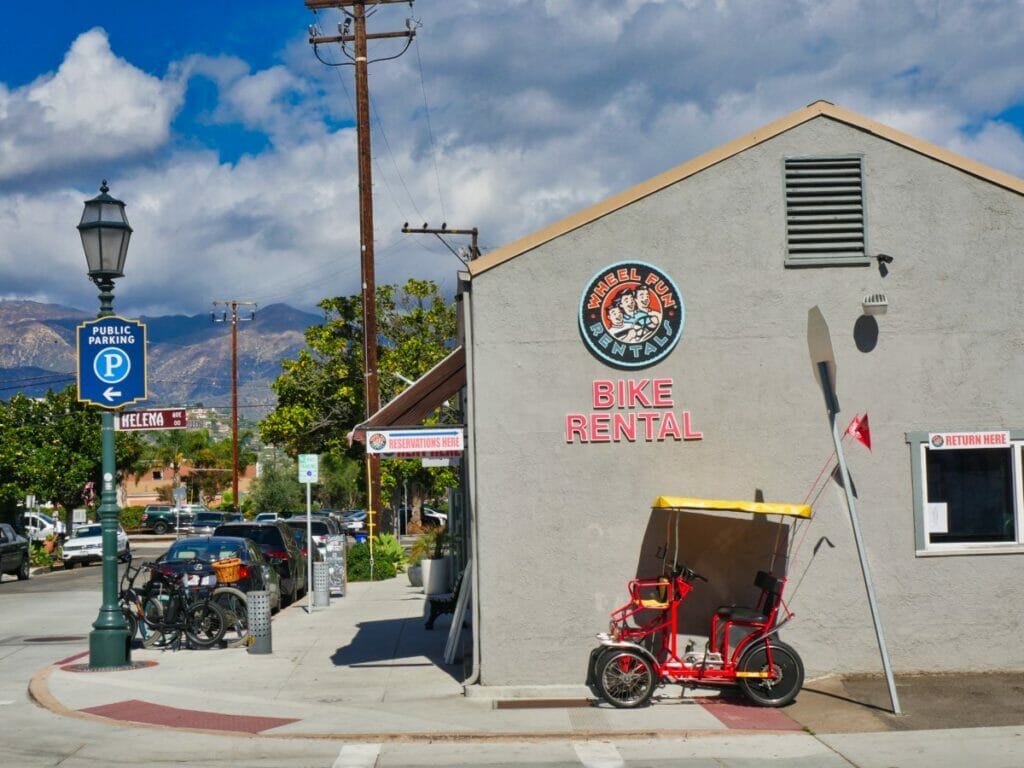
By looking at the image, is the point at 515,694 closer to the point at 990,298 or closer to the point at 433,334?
the point at 990,298

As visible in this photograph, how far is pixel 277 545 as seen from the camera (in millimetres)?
24625

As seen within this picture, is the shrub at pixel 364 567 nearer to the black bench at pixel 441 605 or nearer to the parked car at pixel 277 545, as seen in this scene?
the parked car at pixel 277 545

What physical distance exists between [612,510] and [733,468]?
3.96 ft

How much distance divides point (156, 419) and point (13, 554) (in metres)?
20.9

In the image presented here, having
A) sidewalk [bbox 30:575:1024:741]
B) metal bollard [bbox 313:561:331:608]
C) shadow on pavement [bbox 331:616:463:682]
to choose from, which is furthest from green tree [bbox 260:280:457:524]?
sidewalk [bbox 30:575:1024:741]

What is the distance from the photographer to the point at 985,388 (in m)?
12.1

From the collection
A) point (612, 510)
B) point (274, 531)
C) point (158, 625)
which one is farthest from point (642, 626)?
point (274, 531)

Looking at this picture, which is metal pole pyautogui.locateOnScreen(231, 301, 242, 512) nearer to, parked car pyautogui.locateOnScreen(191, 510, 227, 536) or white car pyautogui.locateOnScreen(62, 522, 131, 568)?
parked car pyautogui.locateOnScreen(191, 510, 227, 536)

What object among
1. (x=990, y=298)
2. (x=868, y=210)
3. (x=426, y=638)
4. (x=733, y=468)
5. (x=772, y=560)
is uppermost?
(x=868, y=210)

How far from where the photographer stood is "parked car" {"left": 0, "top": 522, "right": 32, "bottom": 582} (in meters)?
33.1

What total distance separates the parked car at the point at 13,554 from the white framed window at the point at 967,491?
27.0 metres

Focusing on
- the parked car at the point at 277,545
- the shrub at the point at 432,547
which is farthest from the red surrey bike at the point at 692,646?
the parked car at the point at 277,545

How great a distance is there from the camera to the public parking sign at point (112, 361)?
49.6 ft

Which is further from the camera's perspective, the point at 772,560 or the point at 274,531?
the point at 274,531
